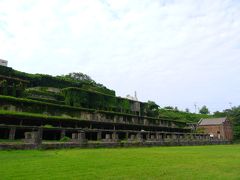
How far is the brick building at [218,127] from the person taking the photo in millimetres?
74025

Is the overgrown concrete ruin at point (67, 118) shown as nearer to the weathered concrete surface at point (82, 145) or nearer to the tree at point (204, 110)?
the weathered concrete surface at point (82, 145)

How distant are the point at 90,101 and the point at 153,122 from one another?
14.0m

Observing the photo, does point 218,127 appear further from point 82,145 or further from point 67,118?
point 82,145

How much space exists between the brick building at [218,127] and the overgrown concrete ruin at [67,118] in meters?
18.2

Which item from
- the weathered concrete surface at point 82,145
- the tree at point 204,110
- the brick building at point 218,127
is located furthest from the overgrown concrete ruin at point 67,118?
the tree at point 204,110

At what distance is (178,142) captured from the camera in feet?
117

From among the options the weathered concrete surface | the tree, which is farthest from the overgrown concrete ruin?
the tree

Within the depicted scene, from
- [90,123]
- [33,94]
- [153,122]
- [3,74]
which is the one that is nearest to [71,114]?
[90,123]

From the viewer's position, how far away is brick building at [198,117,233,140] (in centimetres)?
7403

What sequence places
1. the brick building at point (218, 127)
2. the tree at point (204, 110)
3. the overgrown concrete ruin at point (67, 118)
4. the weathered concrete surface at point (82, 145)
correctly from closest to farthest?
the weathered concrete surface at point (82, 145) → the overgrown concrete ruin at point (67, 118) → the brick building at point (218, 127) → the tree at point (204, 110)

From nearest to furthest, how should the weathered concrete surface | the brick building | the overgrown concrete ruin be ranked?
the weathered concrete surface → the overgrown concrete ruin → the brick building

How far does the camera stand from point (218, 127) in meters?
74.6

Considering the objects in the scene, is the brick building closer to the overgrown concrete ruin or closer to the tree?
the overgrown concrete ruin

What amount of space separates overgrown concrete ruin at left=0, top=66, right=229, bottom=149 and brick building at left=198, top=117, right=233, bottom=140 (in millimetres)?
18159
